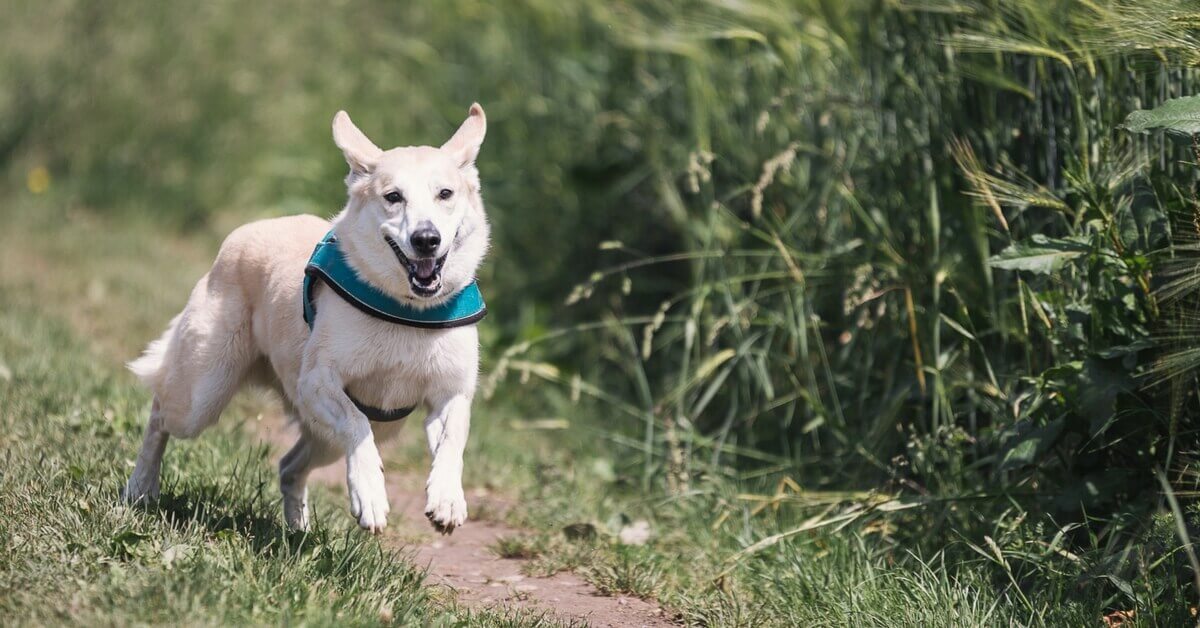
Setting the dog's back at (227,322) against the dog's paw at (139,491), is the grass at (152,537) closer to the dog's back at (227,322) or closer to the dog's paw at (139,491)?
the dog's paw at (139,491)

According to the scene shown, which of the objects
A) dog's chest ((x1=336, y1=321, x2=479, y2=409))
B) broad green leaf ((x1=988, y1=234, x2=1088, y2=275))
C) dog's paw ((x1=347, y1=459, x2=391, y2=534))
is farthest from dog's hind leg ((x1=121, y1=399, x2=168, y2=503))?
broad green leaf ((x1=988, y1=234, x2=1088, y2=275))

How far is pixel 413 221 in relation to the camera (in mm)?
3607

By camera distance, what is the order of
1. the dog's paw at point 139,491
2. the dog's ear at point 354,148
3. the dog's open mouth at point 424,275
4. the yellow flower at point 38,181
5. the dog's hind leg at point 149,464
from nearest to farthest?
the dog's open mouth at point 424,275 → the dog's ear at point 354,148 → the dog's paw at point 139,491 → the dog's hind leg at point 149,464 → the yellow flower at point 38,181

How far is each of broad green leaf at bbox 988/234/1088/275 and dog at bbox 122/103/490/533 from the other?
167cm

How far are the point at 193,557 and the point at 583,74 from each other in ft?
14.9

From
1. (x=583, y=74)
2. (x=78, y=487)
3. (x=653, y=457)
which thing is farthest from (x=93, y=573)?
(x=583, y=74)

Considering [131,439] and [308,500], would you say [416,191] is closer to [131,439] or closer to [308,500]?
[308,500]

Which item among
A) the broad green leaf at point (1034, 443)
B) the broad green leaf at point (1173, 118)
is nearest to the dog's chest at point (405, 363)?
the broad green leaf at point (1034, 443)

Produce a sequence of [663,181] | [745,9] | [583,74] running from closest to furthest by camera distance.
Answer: [745,9]
[663,181]
[583,74]

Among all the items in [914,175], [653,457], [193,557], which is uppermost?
[914,175]

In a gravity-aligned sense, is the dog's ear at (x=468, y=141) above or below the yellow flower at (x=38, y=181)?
above

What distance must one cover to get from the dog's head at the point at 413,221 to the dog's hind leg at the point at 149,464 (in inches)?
38.9

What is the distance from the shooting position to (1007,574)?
4.24m

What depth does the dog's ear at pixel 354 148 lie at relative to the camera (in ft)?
12.7
